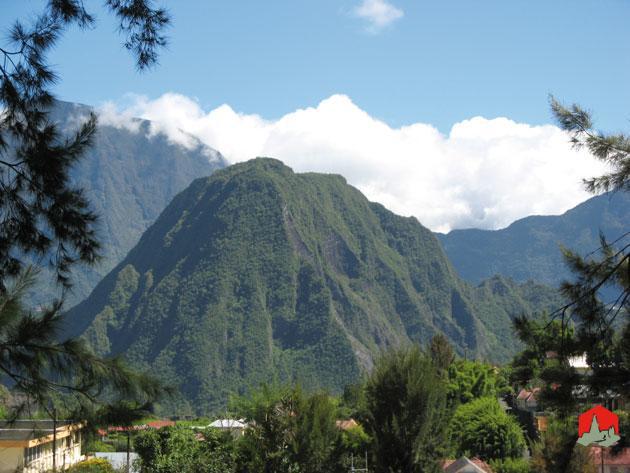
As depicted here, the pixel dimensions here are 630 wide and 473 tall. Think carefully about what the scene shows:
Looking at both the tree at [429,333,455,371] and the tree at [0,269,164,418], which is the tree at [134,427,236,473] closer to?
the tree at [0,269,164,418]

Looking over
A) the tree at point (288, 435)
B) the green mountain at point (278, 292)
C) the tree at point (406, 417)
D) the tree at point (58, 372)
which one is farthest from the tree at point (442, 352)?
the green mountain at point (278, 292)

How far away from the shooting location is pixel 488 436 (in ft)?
86.7

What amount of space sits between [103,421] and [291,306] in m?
150

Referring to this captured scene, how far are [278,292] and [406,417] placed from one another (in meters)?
142

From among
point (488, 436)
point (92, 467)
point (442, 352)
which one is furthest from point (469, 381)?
point (92, 467)

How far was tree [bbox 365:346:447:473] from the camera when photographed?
16969mm

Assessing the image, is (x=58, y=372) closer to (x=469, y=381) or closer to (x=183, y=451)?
(x=183, y=451)

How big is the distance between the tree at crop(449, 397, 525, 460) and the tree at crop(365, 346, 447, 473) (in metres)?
9.29

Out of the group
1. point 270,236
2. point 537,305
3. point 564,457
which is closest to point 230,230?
point 270,236

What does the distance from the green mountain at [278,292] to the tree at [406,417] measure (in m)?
108

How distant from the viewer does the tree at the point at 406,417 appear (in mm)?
16969

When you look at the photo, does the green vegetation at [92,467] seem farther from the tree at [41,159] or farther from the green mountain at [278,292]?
the green mountain at [278,292]

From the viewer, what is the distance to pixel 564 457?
8.30 metres

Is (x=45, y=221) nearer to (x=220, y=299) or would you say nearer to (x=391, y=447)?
(x=391, y=447)
